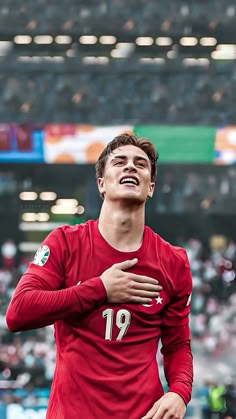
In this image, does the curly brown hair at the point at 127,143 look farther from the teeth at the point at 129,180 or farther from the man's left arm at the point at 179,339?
the man's left arm at the point at 179,339

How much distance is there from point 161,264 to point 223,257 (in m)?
18.0

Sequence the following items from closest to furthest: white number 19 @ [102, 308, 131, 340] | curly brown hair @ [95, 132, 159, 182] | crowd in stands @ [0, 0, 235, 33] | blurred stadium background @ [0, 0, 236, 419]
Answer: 1. white number 19 @ [102, 308, 131, 340]
2. curly brown hair @ [95, 132, 159, 182]
3. blurred stadium background @ [0, 0, 236, 419]
4. crowd in stands @ [0, 0, 235, 33]

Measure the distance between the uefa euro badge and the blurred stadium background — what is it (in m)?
16.6

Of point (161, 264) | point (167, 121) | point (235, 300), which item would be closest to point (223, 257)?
point (235, 300)

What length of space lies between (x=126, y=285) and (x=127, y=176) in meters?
0.37

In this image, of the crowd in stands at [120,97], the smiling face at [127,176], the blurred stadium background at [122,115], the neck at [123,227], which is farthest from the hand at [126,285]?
the crowd in stands at [120,97]

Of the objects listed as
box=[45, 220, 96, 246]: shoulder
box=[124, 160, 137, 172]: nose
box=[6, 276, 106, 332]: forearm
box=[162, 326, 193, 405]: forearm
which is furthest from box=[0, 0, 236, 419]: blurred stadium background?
box=[6, 276, 106, 332]: forearm

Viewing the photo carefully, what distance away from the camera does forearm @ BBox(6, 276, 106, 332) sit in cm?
266

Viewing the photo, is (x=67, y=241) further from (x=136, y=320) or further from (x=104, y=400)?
(x=104, y=400)

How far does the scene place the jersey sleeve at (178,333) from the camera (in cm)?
293

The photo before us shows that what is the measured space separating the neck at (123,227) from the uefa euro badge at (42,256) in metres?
0.23

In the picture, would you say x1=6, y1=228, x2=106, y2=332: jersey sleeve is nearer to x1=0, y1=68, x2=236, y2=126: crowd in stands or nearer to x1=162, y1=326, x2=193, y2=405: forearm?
x1=162, y1=326, x2=193, y2=405: forearm

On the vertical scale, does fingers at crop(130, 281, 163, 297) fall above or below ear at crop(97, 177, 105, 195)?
below

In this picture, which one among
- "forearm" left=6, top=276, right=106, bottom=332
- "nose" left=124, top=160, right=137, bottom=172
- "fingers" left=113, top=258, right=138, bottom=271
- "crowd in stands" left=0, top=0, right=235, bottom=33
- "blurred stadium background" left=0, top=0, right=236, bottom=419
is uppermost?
"crowd in stands" left=0, top=0, right=235, bottom=33
